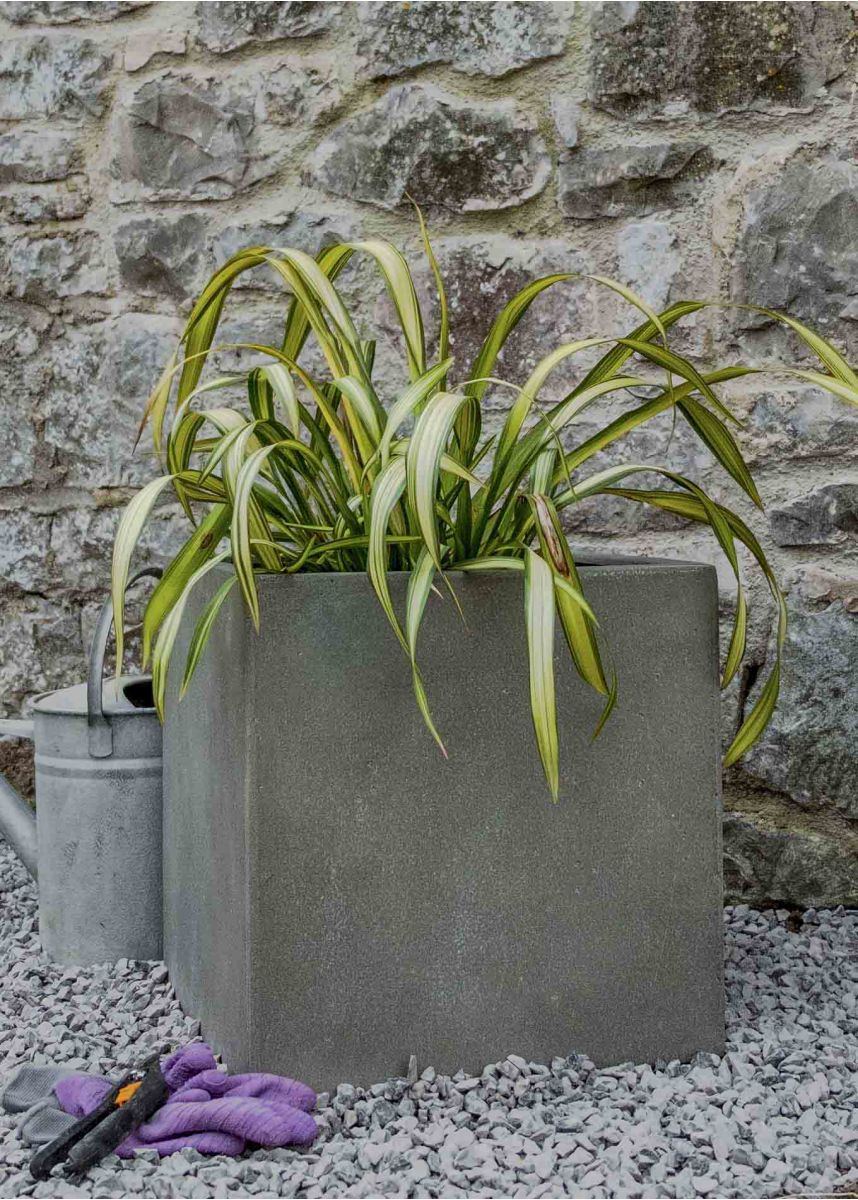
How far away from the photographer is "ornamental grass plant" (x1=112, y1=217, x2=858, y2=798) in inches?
48.5

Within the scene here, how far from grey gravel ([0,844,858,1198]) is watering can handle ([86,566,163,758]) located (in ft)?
1.09

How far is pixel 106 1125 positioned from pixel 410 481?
70 centimetres

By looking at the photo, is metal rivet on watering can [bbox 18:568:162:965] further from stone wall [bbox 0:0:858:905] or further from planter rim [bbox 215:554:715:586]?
stone wall [bbox 0:0:858:905]

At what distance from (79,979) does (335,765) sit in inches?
25.4

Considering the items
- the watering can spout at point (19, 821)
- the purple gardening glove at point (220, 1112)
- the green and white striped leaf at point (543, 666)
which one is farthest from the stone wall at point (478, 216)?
the purple gardening glove at point (220, 1112)

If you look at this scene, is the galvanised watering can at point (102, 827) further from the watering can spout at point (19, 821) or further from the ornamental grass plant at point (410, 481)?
the ornamental grass plant at point (410, 481)

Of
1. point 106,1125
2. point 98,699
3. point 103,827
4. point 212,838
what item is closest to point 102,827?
point 103,827

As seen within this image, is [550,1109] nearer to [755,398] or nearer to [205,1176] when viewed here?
→ [205,1176]

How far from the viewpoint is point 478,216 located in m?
2.08

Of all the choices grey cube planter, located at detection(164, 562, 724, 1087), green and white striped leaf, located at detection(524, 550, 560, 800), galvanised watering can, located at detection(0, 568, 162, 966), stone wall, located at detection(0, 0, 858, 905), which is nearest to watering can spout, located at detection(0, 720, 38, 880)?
galvanised watering can, located at detection(0, 568, 162, 966)

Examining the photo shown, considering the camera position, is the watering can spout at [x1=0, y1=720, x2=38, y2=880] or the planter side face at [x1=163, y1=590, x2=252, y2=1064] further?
the watering can spout at [x1=0, y1=720, x2=38, y2=880]

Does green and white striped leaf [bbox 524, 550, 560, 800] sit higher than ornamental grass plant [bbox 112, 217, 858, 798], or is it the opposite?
ornamental grass plant [bbox 112, 217, 858, 798]

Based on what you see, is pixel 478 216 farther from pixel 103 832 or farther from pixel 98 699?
pixel 103 832

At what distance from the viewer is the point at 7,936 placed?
1.94 meters
